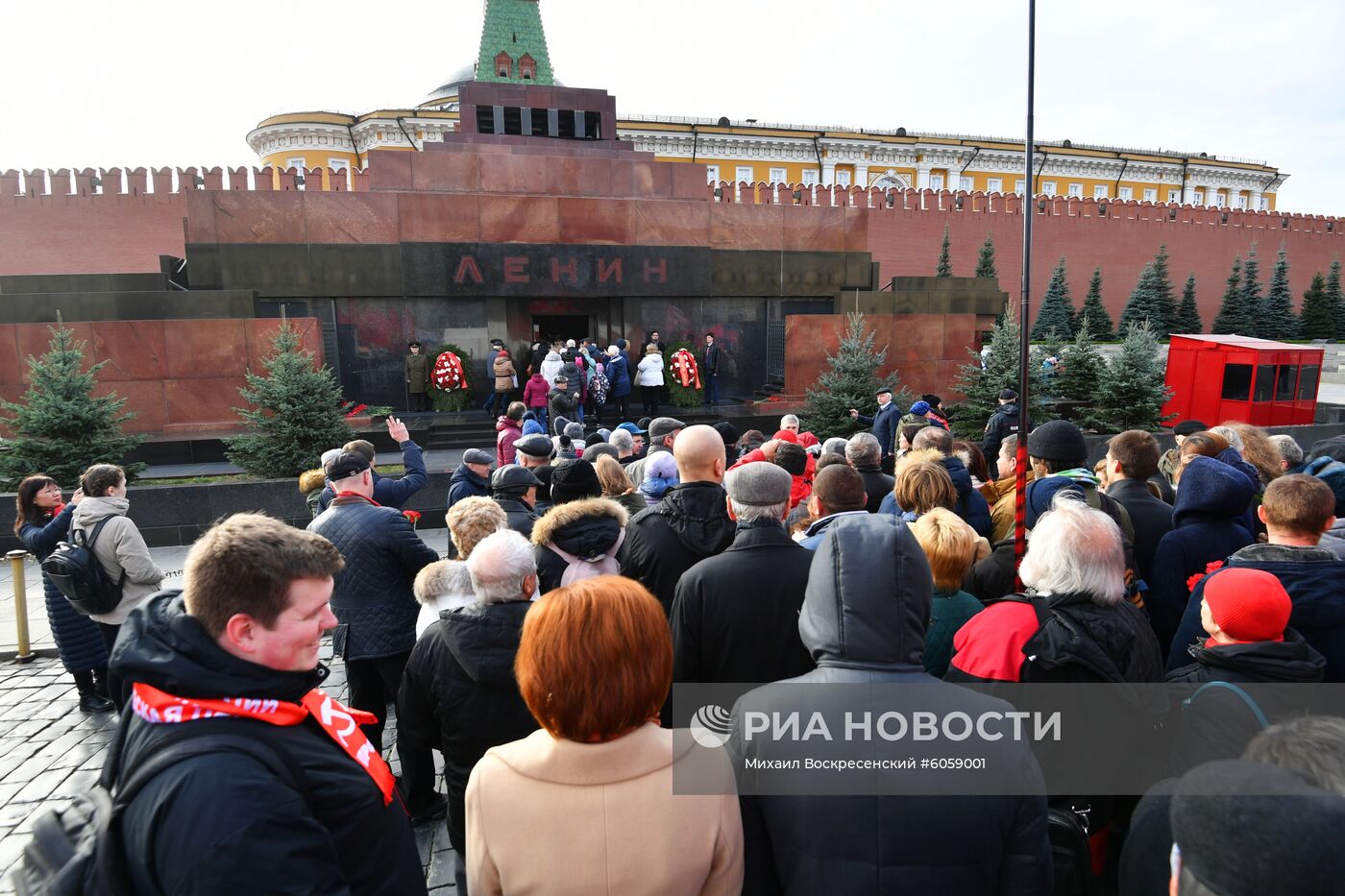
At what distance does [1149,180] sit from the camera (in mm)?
52125

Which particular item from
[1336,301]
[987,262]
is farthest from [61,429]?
[1336,301]

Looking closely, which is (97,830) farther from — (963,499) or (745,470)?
(963,499)

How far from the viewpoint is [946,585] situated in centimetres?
283

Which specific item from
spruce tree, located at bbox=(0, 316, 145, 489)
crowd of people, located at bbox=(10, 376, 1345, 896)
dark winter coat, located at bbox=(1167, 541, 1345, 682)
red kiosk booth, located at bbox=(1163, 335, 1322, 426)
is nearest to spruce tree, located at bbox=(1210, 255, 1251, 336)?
red kiosk booth, located at bbox=(1163, 335, 1322, 426)

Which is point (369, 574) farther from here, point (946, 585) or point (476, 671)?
point (946, 585)

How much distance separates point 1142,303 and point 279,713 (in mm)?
38003

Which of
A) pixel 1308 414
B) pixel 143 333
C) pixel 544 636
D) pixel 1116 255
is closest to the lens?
pixel 544 636

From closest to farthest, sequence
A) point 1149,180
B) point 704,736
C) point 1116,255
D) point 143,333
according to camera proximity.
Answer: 1. point 704,736
2. point 143,333
3. point 1116,255
4. point 1149,180

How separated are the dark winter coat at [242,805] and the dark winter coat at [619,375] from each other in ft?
38.6

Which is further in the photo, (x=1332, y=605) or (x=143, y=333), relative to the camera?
(x=143, y=333)

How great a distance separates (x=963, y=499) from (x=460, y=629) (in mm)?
2776

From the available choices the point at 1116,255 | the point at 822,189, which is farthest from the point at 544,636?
the point at 1116,255

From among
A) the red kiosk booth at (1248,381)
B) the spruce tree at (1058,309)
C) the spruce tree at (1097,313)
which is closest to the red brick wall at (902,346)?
the red kiosk booth at (1248,381)

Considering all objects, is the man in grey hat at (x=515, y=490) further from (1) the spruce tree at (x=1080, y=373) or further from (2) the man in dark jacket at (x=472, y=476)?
(1) the spruce tree at (x=1080, y=373)
